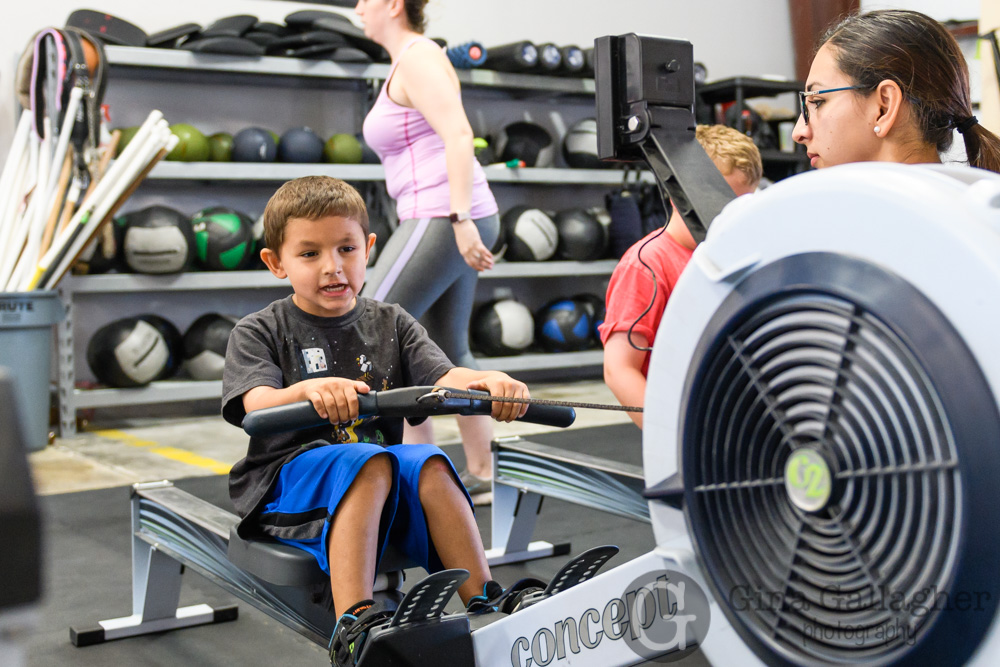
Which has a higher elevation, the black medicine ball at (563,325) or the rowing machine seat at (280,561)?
the rowing machine seat at (280,561)

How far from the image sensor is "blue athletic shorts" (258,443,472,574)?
5.02 ft

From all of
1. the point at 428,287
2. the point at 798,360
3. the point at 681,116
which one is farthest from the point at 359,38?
the point at 798,360

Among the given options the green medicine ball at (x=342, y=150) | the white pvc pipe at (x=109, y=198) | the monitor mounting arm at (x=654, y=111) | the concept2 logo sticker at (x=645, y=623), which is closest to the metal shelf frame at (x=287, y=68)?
the green medicine ball at (x=342, y=150)

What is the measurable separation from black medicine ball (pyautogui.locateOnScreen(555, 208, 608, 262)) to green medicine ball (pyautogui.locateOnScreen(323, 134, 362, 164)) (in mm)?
1291

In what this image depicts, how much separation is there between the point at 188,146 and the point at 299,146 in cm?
55

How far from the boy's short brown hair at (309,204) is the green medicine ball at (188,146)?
11.5 ft

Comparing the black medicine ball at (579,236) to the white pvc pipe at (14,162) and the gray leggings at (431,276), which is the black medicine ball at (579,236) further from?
the gray leggings at (431,276)

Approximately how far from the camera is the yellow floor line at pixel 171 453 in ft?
12.9

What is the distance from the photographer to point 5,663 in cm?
65

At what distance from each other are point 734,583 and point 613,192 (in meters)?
5.62

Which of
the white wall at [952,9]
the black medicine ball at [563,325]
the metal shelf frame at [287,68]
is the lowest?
the black medicine ball at [563,325]

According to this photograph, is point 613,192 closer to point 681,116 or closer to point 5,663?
point 681,116

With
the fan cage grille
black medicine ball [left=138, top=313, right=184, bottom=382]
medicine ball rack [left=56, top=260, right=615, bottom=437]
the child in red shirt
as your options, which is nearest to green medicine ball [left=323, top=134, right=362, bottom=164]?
medicine ball rack [left=56, top=260, right=615, bottom=437]

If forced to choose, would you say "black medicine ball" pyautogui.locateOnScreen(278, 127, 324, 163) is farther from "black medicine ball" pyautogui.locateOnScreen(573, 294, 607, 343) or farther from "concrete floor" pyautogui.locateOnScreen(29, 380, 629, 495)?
"black medicine ball" pyautogui.locateOnScreen(573, 294, 607, 343)
